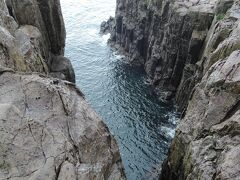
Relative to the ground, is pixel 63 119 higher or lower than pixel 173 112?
higher

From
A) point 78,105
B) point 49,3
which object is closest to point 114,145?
point 78,105

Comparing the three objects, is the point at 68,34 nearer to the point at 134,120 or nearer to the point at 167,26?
the point at 167,26

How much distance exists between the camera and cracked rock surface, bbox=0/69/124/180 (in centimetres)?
1995

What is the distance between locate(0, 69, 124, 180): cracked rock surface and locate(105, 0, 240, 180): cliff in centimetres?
840

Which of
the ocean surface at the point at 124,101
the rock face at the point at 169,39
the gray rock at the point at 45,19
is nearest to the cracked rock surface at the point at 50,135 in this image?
the gray rock at the point at 45,19

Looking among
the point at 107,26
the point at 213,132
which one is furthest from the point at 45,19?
the point at 107,26

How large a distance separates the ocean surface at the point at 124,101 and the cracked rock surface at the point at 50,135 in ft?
101

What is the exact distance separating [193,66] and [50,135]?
53.8 m

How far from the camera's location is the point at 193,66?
70938 mm

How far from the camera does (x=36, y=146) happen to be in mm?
21031

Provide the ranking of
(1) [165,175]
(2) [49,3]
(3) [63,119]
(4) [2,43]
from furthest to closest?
(2) [49,3] < (1) [165,175] < (4) [2,43] < (3) [63,119]

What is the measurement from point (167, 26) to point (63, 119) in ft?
197

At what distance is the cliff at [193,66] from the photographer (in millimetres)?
27812

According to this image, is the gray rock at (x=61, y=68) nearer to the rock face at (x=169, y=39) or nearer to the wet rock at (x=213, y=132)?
the rock face at (x=169, y=39)
